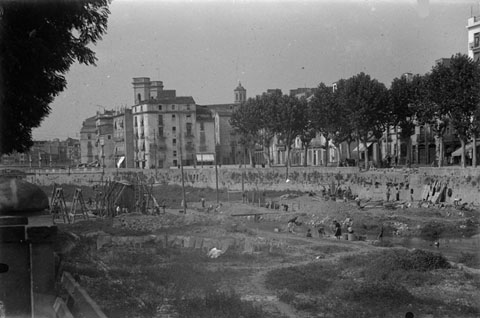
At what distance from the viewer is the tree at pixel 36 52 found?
12.5 metres

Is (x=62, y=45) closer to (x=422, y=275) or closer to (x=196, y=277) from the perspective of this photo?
(x=196, y=277)

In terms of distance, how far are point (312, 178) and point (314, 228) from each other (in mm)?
26104

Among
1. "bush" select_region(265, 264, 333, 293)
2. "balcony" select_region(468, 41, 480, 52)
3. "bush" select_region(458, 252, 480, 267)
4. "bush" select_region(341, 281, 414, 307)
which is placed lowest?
"bush" select_region(458, 252, 480, 267)

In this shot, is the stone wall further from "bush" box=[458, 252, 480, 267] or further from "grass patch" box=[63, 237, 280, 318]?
"grass patch" box=[63, 237, 280, 318]

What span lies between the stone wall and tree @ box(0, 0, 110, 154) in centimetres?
3844

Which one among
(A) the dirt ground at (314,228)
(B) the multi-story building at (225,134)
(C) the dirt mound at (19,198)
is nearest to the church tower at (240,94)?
(B) the multi-story building at (225,134)

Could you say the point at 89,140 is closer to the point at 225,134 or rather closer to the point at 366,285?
the point at 225,134

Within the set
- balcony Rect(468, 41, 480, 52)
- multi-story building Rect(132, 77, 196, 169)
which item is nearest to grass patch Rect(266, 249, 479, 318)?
balcony Rect(468, 41, 480, 52)

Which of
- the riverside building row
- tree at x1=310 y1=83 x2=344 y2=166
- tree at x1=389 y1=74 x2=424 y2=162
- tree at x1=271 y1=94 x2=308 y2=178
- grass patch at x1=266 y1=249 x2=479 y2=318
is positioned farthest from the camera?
the riverside building row

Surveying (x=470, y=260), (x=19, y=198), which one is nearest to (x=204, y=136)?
(x=470, y=260)

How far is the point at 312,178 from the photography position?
66.4 meters

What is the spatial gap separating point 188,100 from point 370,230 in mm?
58559

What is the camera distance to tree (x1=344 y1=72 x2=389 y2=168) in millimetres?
58156

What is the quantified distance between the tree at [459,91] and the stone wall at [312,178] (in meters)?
3.17
